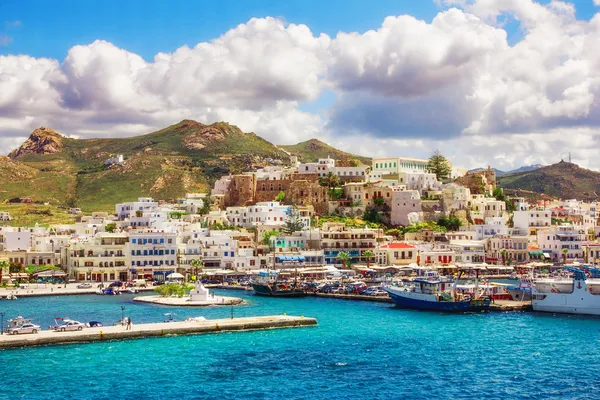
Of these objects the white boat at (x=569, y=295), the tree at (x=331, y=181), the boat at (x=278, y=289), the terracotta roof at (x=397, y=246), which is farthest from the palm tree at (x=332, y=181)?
the white boat at (x=569, y=295)

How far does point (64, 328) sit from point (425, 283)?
1226 inches

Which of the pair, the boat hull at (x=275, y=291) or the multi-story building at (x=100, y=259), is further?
the multi-story building at (x=100, y=259)

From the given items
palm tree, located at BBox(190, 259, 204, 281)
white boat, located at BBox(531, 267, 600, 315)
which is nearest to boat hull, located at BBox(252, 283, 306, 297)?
palm tree, located at BBox(190, 259, 204, 281)

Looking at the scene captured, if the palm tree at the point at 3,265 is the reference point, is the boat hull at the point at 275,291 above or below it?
below

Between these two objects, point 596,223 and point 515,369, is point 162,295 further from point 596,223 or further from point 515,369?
point 596,223

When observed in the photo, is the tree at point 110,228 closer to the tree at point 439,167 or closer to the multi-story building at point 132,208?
the multi-story building at point 132,208

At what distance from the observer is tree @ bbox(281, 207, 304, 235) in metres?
98.1

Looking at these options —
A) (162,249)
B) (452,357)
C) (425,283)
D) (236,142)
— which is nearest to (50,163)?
(236,142)

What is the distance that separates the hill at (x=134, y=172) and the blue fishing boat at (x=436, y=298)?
85.8 metres

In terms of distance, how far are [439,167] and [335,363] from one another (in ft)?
290

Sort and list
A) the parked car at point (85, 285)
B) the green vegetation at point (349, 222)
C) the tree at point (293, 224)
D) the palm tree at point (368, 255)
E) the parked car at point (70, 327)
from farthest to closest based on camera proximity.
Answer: the green vegetation at point (349, 222) < the tree at point (293, 224) < the palm tree at point (368, 255) < the parked car at point (85, 285) < the parked car at point (70, 327)

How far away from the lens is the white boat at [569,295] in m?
58.7

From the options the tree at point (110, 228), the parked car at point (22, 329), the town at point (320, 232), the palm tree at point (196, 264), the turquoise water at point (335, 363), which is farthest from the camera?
the tree at point (110, 228)

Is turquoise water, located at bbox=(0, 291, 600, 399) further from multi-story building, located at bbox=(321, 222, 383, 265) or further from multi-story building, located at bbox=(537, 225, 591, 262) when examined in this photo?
multi-story building, located at bbox=(537, 225, 591, 262)
